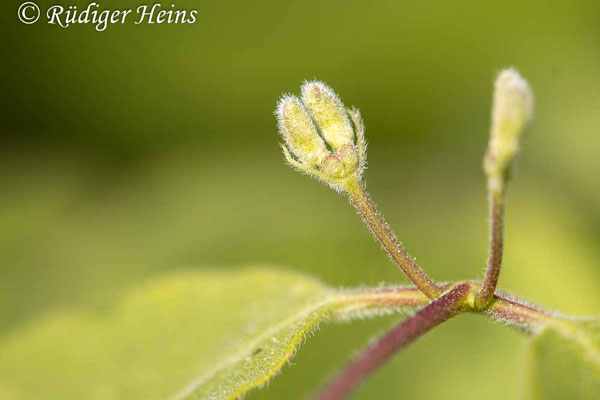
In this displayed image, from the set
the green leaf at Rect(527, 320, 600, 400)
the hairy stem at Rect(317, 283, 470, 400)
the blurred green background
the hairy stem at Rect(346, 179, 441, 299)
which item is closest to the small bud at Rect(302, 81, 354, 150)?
the hairy stem at Rect(346, 179, 441, 299)

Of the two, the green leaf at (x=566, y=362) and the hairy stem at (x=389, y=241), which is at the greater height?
the hairy stem at (x=389, y=241)

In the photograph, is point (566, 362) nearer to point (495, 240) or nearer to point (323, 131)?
point (495, 240)

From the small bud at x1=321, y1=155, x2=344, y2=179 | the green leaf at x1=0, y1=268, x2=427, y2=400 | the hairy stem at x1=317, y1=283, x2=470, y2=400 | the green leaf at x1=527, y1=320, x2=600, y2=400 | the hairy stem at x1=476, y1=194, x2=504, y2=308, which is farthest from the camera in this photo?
the green leaf at x1=0, y1=268, x2=427, y2=400

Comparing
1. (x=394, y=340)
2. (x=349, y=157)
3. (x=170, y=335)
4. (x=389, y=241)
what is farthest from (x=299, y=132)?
(x=170, y=335)

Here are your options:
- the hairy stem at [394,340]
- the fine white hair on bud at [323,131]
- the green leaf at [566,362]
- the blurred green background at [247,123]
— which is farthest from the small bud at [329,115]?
the blurred green background at [247,123]

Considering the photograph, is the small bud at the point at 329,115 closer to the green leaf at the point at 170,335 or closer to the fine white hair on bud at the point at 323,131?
the fine white hair on bud at the point at 323,131

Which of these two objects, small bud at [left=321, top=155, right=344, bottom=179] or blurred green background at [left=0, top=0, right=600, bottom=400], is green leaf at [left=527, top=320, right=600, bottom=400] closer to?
small bud at [left=321, top=155, right=344, bottom=179]
